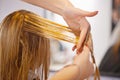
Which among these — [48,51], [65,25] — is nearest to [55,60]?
[48,51]

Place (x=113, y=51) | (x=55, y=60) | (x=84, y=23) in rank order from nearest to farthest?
(x=84, y=23), (x=55, y=60), (x=113, y=51)

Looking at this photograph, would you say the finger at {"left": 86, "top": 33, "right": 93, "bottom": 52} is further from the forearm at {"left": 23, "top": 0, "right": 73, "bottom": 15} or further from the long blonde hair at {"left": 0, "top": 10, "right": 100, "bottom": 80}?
the forearm at {"left": 23, "top": 0, "right": 73, "bottom": 15}

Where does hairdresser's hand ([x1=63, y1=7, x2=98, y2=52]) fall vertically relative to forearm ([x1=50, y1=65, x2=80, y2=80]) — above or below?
above

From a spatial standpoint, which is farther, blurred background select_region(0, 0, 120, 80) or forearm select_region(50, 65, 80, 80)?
blurred background select_region(0, 0, 120, 80)

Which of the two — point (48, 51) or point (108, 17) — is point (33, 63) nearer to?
point (48, 51)

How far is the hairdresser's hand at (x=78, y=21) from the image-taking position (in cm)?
94

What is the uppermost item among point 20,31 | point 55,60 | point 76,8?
point 76,8

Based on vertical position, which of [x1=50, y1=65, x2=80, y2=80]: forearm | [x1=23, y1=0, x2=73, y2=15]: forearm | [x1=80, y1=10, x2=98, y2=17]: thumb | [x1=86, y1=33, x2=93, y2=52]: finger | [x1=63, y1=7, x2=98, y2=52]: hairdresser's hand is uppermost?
[x1=23, y1=0, x2=73, y2=15]: forearm

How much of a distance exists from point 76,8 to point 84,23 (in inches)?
3.0

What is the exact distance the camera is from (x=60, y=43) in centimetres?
103

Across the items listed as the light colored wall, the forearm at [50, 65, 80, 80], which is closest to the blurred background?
the light colored wall

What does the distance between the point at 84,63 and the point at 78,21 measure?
17 centimetres

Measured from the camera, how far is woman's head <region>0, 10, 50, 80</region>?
3.23ft

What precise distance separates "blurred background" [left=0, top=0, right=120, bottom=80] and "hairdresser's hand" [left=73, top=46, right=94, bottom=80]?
0.24ft
